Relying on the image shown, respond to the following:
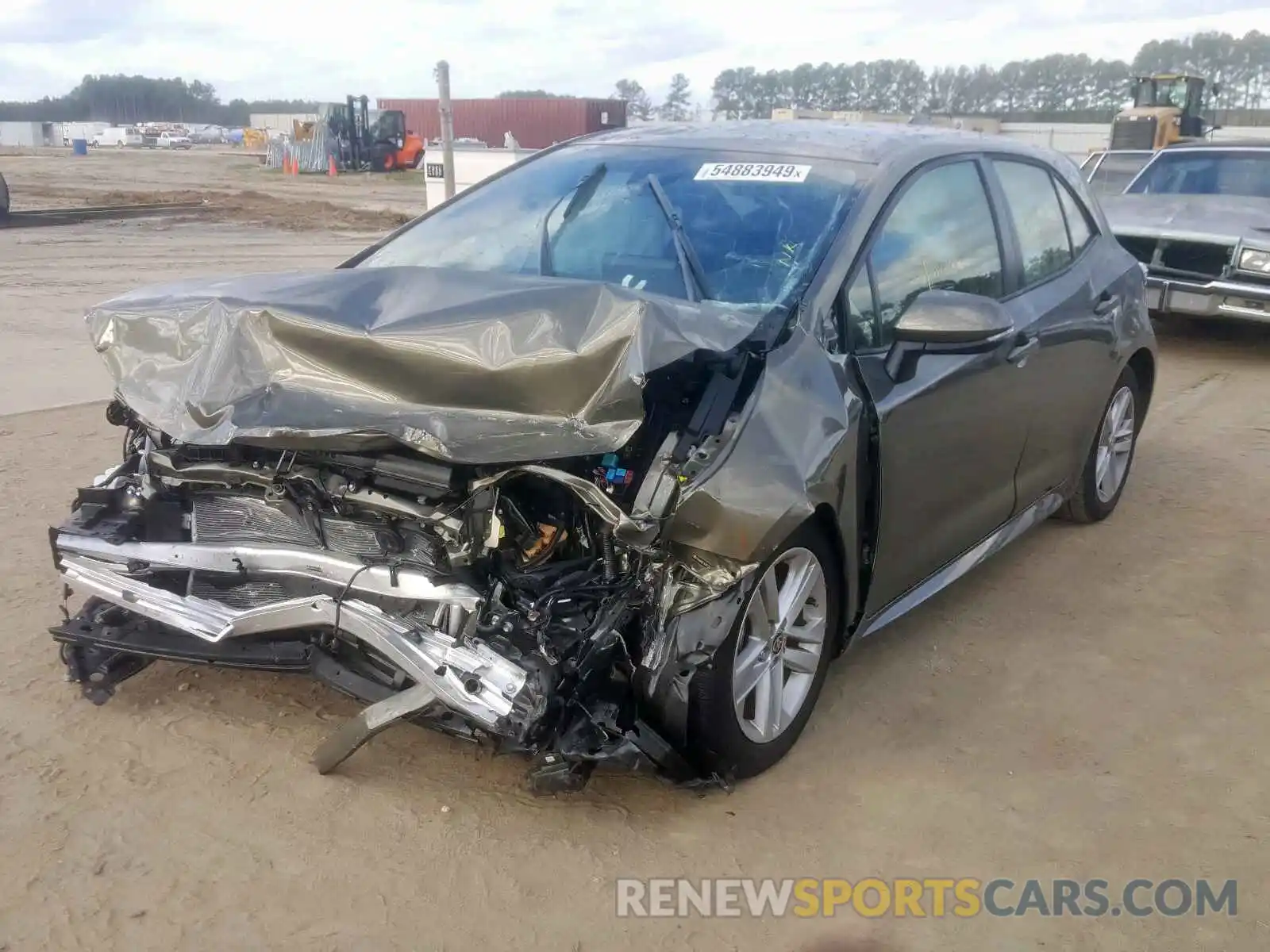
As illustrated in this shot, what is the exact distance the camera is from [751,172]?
3867 mm

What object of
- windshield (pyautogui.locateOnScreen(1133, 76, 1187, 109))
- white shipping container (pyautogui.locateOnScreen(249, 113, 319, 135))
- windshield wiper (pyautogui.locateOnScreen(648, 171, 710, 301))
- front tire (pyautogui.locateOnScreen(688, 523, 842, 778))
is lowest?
front tire (pyautogui.locateOnScreen(688, 523, 842, 778))

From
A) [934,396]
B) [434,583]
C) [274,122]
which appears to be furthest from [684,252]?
[274,122]

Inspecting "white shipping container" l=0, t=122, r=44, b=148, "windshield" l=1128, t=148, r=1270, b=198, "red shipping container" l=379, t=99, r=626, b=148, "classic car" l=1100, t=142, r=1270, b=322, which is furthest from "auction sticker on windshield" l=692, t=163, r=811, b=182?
"white shipping container" l=0, t=122, r=44, b=148

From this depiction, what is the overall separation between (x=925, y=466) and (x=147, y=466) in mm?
2405

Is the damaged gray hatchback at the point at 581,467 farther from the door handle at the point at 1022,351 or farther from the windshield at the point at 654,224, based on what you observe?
the door handle at the point at 1022,351

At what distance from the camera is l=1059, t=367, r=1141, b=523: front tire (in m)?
5.25

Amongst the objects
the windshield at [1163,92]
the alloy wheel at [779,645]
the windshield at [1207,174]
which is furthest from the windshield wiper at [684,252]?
the windshield at [1163,92]

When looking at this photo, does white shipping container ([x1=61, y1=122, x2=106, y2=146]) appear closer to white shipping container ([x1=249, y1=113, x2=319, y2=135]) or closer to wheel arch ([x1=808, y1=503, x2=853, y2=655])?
white shipping container ([x1=249, y1=113, x2=319, y2=135])

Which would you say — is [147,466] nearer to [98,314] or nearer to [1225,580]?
[98,314]

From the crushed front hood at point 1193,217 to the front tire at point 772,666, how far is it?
7402 mm

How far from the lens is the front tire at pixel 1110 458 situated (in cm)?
525

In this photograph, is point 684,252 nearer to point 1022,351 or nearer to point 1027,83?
point 1022,351

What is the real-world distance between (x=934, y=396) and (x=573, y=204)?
4.76 ft

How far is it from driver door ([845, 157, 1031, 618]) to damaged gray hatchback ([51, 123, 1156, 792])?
2cm
